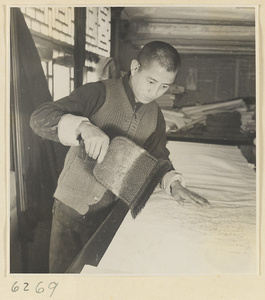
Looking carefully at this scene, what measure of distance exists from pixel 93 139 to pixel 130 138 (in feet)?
0.38

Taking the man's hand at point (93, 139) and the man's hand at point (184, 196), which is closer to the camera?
the man's hand at point (93, 139)

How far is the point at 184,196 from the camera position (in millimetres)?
941

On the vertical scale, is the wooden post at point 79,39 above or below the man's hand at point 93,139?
above

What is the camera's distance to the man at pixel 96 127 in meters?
0.86

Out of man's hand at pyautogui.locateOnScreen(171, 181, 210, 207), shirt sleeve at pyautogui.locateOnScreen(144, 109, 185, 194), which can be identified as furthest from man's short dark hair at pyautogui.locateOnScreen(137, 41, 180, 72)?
man's hand at pyautogui.locateOnScreen(171, 181, 210, 207)

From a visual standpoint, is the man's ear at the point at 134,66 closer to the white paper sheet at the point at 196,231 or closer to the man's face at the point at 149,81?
the man's face at the point at 149,81

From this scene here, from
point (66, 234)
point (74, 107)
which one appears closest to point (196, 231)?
point (66, 234)

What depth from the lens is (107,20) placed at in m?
0.93

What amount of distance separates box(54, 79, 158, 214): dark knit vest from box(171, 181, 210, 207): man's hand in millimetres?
149

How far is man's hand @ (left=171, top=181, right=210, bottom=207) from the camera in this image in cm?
94

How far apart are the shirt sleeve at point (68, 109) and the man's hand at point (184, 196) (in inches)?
11.7

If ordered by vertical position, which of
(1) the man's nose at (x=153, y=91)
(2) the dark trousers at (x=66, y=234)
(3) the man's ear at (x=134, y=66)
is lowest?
(2) the dark trousers at (x=66, y=234)

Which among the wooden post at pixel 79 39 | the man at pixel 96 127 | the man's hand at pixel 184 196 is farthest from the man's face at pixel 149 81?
the man's hand at pixel 184 196

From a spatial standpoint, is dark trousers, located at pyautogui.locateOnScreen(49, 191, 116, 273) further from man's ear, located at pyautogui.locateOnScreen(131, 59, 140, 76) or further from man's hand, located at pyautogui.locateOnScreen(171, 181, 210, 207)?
man's ear, located at pyautogui.locateOnScreen(131, 59, 140, 76)
